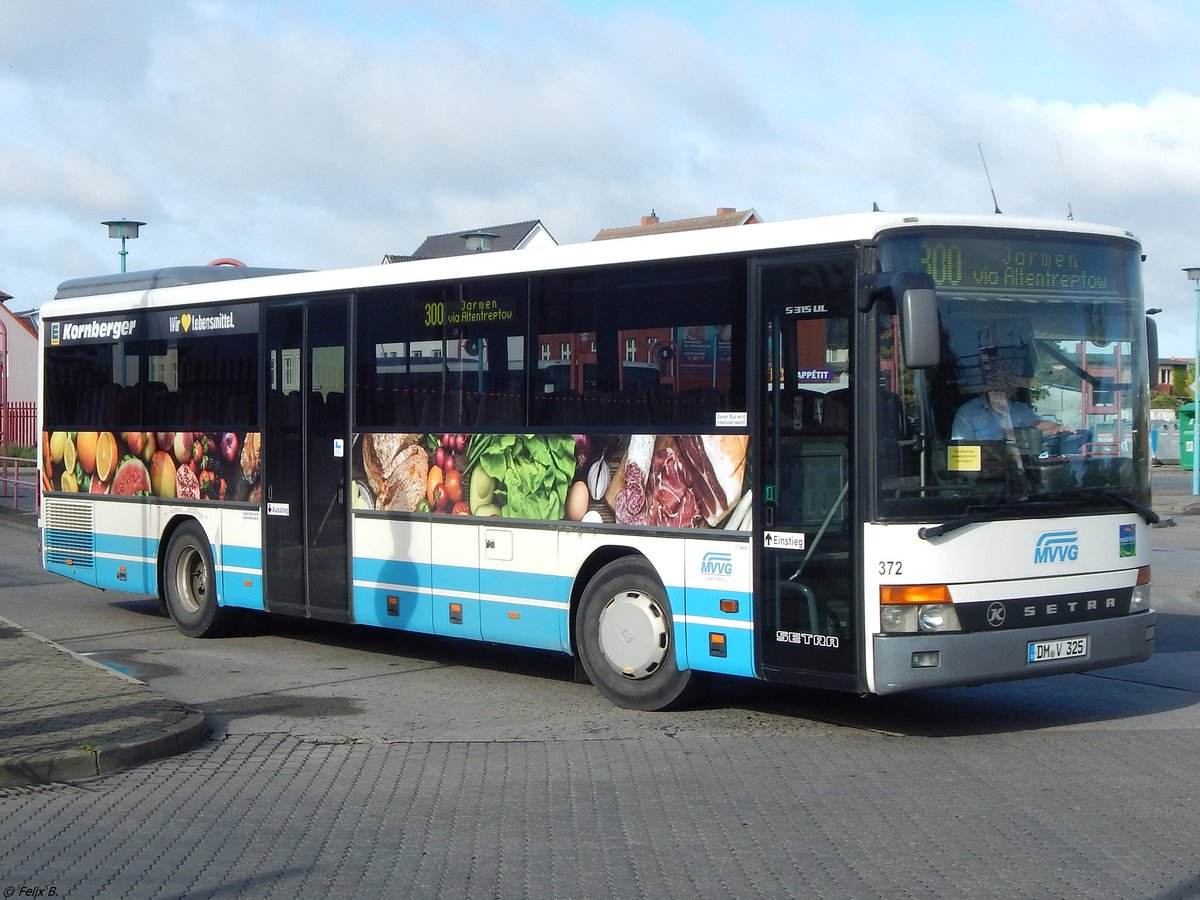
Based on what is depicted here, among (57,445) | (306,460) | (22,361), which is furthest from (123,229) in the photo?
(22,361)

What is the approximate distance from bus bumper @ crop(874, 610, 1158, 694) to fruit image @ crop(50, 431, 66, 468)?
10481 mm

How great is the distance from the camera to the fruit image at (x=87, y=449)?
1567 centimetres

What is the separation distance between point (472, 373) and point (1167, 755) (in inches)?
217

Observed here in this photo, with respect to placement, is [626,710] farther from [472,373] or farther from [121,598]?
[121,598]

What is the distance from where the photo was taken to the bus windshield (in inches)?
344

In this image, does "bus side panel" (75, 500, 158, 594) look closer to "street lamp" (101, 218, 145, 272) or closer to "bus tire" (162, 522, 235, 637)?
"bus tire" (162, 522, 235, 637)

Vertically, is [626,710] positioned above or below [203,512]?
below

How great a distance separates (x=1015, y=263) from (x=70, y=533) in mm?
10776

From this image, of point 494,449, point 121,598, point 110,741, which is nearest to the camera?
point 110,741

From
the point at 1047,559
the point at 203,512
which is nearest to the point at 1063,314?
the point at 1047,559

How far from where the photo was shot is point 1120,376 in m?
9.48

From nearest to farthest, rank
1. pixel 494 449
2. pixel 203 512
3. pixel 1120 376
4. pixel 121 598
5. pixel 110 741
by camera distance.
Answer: pixel 110 741 < pixel 1120 376 < pixel 494 449 < pixel 203 512 < pixel 121 598

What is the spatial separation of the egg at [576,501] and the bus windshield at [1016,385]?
2.52 metres

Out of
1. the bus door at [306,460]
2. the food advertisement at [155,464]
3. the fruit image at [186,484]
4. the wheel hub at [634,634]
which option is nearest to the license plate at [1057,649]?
the wheel hub at [634,634]
